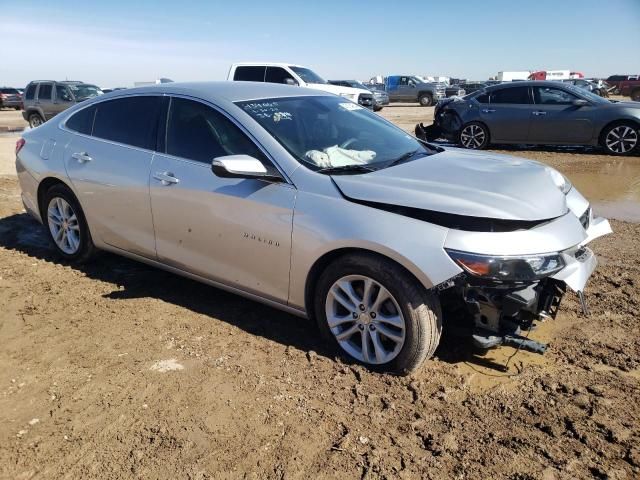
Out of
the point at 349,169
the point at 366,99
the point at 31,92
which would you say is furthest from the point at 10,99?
the point at 349,169

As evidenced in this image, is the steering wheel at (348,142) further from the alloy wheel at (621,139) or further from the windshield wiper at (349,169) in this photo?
the alloy wheel at (621,139)

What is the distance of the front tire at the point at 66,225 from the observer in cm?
490

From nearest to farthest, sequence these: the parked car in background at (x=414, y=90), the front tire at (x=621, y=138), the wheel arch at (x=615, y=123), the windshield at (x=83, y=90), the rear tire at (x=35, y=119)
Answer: the wheel arch at (x=615, y=123)
the front tire at (x=621, y=138)
the windshield at (x=83, y=90)
the rear tire at (x=35, y=119)
the parked car in background at (x=414, y=90)

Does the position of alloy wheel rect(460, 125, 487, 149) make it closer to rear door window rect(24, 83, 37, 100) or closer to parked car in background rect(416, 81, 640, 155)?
parked car in background rect(416, 81, 640, 155)

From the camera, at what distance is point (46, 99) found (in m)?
19.5

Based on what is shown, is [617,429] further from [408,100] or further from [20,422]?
[408,100]

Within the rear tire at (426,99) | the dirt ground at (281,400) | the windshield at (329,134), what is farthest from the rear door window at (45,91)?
the rear tire at (426,99)

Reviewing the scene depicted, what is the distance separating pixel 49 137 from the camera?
16.6ft

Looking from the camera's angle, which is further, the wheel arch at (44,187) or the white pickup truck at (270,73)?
the white pickup truck at (270,73)

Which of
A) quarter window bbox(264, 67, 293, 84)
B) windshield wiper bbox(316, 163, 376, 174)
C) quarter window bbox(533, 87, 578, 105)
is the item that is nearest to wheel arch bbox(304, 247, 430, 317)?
windshield wiper bbox(316, 163, 376, 174)

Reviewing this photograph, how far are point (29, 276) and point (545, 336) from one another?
4.46m

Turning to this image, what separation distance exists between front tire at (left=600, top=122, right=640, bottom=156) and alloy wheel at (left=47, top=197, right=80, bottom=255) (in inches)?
420

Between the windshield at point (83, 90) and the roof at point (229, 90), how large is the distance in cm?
1701

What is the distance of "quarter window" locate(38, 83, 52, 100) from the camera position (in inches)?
768
